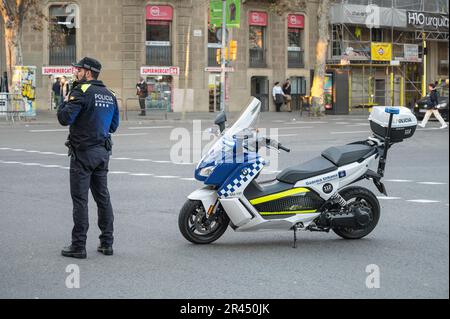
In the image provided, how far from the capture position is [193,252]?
7789 mm

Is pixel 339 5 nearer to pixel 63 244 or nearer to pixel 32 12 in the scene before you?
pixel 32 12

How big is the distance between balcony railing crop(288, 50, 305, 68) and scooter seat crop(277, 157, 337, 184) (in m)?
38.0

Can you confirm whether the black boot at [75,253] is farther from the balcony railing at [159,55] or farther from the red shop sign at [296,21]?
the red shop sign at [296,21]

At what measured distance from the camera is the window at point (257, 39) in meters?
44.3

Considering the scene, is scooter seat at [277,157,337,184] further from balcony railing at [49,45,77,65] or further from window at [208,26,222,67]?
window at [208,26,222,67]

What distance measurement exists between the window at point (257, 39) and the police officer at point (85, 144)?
1458 inches

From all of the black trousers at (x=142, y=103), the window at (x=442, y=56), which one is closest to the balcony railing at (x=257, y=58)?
the black trousers at (x=142, y=103)

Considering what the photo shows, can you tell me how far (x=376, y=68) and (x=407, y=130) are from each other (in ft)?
136

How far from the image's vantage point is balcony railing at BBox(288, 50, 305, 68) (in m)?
46.0

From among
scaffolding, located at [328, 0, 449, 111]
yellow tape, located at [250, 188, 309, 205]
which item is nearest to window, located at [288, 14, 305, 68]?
scaffolding, located at [328, 0, 449, 111]

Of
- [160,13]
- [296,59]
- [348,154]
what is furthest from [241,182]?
[296,59]

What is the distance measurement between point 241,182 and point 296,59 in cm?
3891
